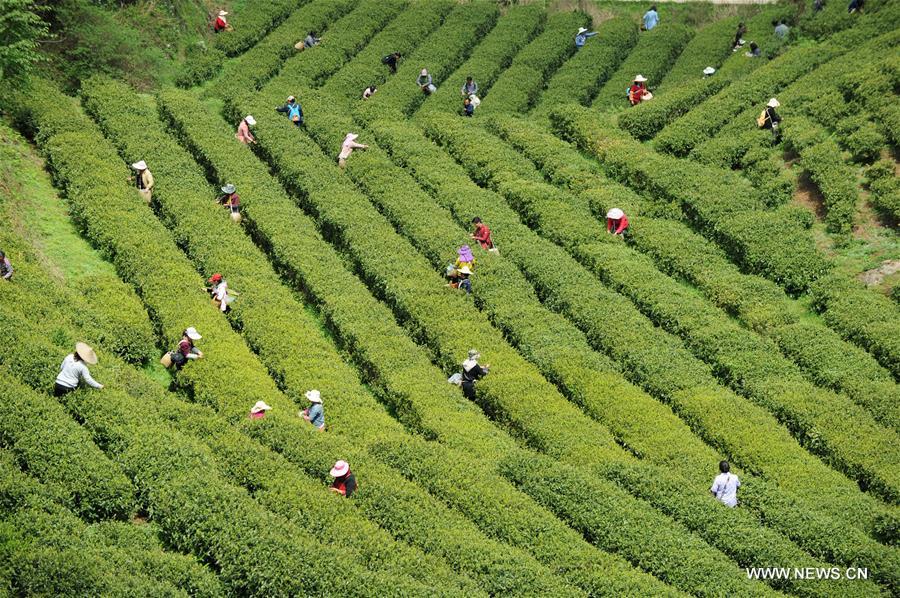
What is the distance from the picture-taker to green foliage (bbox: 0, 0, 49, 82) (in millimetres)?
32188

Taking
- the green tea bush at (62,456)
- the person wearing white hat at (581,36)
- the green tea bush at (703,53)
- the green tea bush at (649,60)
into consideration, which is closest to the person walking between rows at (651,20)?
the green tea bush at (649,60)

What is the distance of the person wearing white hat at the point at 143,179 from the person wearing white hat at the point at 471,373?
11.3 m

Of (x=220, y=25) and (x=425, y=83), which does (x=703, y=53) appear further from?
(x=220, y=25)

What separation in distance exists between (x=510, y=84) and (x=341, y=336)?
16457 mm

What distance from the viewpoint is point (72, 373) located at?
22703mm

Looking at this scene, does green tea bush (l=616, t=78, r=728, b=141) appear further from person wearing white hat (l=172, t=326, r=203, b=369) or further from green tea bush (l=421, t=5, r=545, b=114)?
person wearing white hat (l=172, t=326, r=203, b=369)

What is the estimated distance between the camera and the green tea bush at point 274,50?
3912cm

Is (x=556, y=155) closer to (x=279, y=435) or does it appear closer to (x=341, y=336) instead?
(x=341, y=336)

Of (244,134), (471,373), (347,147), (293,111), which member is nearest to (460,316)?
(471,373)

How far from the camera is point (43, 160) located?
32.8 metres

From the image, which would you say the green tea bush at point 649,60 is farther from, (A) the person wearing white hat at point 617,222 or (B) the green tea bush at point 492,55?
(A) the person wearing white hat at point 617,222

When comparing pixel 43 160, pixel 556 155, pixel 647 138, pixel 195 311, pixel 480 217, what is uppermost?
pixel 647 138

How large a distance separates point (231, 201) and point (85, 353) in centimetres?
994

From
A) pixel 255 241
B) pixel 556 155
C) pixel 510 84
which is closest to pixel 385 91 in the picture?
pixel 510 84
